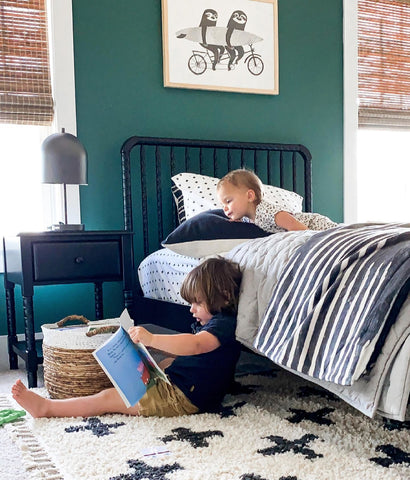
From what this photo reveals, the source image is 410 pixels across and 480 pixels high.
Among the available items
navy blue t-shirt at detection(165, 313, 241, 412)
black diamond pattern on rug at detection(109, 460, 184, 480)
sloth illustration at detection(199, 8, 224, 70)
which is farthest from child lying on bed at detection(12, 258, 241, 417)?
sloth illustration at detection(199, 8, 224, 70)

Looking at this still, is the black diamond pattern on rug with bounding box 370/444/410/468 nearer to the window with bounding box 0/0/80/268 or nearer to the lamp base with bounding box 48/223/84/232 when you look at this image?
the lamp base with bounding box 48/223/84/232

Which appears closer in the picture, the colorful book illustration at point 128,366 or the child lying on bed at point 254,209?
the colorful book illustration at point 128,366

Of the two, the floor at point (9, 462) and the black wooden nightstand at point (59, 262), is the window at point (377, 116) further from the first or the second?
the floor at point (9, 462)

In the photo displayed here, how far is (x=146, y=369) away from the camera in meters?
1.85

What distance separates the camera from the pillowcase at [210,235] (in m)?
2.31

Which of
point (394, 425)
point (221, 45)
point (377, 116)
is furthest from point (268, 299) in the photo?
point (377, 116)

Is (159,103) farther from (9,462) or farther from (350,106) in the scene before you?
(9,462)

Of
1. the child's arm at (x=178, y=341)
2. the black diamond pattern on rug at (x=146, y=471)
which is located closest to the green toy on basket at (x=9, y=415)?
the child's arm at (x=178, y=341)

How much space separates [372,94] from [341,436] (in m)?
2.72

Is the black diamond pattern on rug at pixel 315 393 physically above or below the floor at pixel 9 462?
below

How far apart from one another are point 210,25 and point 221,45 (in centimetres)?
12

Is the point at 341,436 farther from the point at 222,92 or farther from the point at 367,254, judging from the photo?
the point at 222,92

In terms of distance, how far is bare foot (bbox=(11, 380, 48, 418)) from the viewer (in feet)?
6.07

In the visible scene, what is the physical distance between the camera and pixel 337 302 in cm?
154
